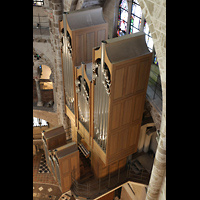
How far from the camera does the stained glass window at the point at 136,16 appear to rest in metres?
8.27

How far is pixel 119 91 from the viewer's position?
19.8 feet

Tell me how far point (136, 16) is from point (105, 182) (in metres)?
5.59

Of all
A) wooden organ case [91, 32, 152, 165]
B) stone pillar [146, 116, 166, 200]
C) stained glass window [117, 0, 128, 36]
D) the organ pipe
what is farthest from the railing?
stained glass window [117, 0, 128, 36]

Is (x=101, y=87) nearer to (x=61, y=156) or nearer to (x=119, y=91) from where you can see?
(x=119, y=91)

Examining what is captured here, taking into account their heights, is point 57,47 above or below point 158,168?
above

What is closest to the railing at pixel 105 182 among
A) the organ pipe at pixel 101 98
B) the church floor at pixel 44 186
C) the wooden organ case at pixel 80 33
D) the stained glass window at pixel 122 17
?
the organ pipe at pixel 101 98

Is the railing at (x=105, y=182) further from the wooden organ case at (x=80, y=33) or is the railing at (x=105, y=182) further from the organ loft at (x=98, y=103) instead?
the wooden organ case at (x=80, y=33)

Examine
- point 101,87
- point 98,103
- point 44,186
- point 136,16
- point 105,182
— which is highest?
point 136,16

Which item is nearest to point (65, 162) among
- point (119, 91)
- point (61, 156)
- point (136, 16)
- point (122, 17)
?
point (61, 156)

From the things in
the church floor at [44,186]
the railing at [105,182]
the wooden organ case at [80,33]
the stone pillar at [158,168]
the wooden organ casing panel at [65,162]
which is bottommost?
the church floor at [44,186]

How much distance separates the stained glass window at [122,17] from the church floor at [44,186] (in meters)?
8.73

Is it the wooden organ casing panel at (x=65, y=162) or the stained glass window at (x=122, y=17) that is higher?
the stained glass window at (x=122, y=17)

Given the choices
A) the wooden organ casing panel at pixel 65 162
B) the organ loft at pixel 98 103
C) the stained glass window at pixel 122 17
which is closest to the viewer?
the organ loft at pixel 98 103
